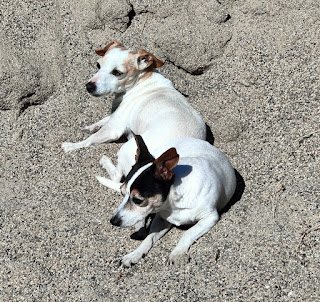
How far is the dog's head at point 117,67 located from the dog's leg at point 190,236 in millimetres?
1961

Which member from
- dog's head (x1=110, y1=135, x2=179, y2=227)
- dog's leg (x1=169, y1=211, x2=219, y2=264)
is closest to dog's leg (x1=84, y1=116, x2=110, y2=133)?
dog's head (x1=110, y1=135, x2=179, y2=227)

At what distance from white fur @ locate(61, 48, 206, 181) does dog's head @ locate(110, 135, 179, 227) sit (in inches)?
39.4

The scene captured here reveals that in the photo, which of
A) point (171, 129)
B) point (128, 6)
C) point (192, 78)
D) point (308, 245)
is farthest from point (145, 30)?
point (308, 245)

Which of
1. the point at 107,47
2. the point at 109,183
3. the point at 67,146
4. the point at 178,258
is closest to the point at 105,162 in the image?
the point at 109,183

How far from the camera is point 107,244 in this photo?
489cm

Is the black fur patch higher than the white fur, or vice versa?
the black fur patch

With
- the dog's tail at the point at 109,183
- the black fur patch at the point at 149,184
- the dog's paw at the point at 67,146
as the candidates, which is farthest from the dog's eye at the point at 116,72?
the black fur patch at the point at 149,184

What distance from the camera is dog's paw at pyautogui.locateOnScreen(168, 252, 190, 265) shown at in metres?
4.55

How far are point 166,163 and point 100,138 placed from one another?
1966 mm

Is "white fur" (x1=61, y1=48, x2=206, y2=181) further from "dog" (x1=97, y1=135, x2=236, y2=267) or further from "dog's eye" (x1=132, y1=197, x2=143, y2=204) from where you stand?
"dog's eye" (x1=132, y1=197, x2=143, y2=204)

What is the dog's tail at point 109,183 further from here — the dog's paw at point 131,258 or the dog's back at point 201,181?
the dog's paw at point 131,258

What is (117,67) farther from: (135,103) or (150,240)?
(150,240)

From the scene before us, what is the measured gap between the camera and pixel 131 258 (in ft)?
15.5

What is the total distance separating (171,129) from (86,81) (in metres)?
1.49
